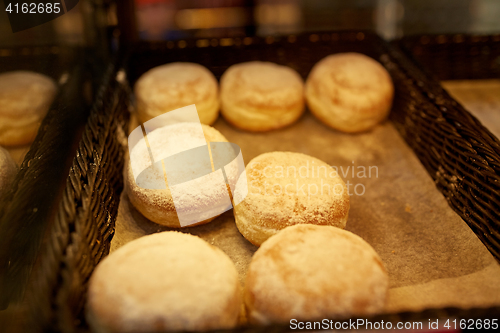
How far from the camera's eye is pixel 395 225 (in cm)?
156

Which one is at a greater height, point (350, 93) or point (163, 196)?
point (350, 93)

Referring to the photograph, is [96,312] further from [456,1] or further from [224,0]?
[456,1]

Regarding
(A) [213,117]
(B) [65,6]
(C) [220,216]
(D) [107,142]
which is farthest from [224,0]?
(C) [220,216]

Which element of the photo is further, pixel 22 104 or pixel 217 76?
pixel 217 76

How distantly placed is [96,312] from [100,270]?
130 mm

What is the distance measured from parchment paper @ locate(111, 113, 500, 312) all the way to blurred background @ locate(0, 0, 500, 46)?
0.96 metres

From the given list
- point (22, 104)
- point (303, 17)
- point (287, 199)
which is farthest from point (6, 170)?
point (303, 17)

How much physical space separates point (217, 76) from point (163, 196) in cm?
113

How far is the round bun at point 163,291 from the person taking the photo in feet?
3.04

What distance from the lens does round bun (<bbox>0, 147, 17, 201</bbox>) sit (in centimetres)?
126

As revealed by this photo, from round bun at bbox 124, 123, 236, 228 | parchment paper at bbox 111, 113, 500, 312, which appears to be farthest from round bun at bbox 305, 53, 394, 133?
round bun at bbox 124, 123, 236, 228

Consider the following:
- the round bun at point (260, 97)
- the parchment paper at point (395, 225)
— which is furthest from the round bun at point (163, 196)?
the round bun at point (260, 97)

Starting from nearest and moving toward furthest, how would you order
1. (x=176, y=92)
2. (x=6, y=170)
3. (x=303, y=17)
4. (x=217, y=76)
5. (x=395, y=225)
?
1. (x=6, y=170)
2. (x=395, y=225)
3. (x=176, y=92)
4. (x=217, y=76)
5. (x=303, y=17)

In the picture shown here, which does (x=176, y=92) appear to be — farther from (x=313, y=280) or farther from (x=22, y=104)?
(x=313, y=280)
